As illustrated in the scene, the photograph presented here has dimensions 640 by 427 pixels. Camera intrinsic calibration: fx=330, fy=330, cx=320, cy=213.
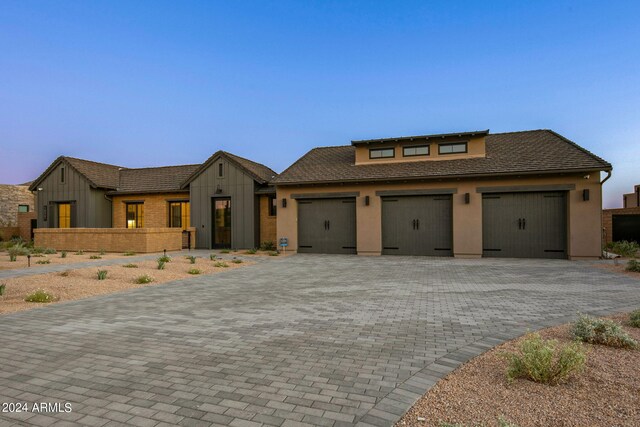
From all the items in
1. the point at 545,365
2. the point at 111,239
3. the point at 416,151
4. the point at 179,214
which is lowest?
the point at 545,365

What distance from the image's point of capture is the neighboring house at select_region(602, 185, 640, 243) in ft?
58.2

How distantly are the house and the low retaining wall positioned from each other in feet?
0.19

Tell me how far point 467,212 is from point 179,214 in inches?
699

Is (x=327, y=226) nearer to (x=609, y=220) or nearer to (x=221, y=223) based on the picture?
(x=221, y=223)

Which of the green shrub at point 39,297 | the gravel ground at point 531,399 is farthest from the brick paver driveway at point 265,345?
the green shrub at point 39,297

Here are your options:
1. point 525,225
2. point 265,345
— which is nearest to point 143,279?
point 265,345

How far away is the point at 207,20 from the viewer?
24.7 metres

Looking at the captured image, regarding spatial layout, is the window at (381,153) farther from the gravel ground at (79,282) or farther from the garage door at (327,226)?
the gravel ground at (79,282)

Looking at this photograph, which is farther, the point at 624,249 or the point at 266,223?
the point at 266,223

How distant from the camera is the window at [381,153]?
60.2ft

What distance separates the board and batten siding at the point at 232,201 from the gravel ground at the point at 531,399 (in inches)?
673

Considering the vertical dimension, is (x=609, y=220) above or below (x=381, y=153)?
below

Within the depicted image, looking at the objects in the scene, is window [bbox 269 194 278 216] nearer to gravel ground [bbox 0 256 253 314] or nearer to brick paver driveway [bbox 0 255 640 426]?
gravel ground [bbox 0 256 253 314]

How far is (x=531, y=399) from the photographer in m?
2.94
